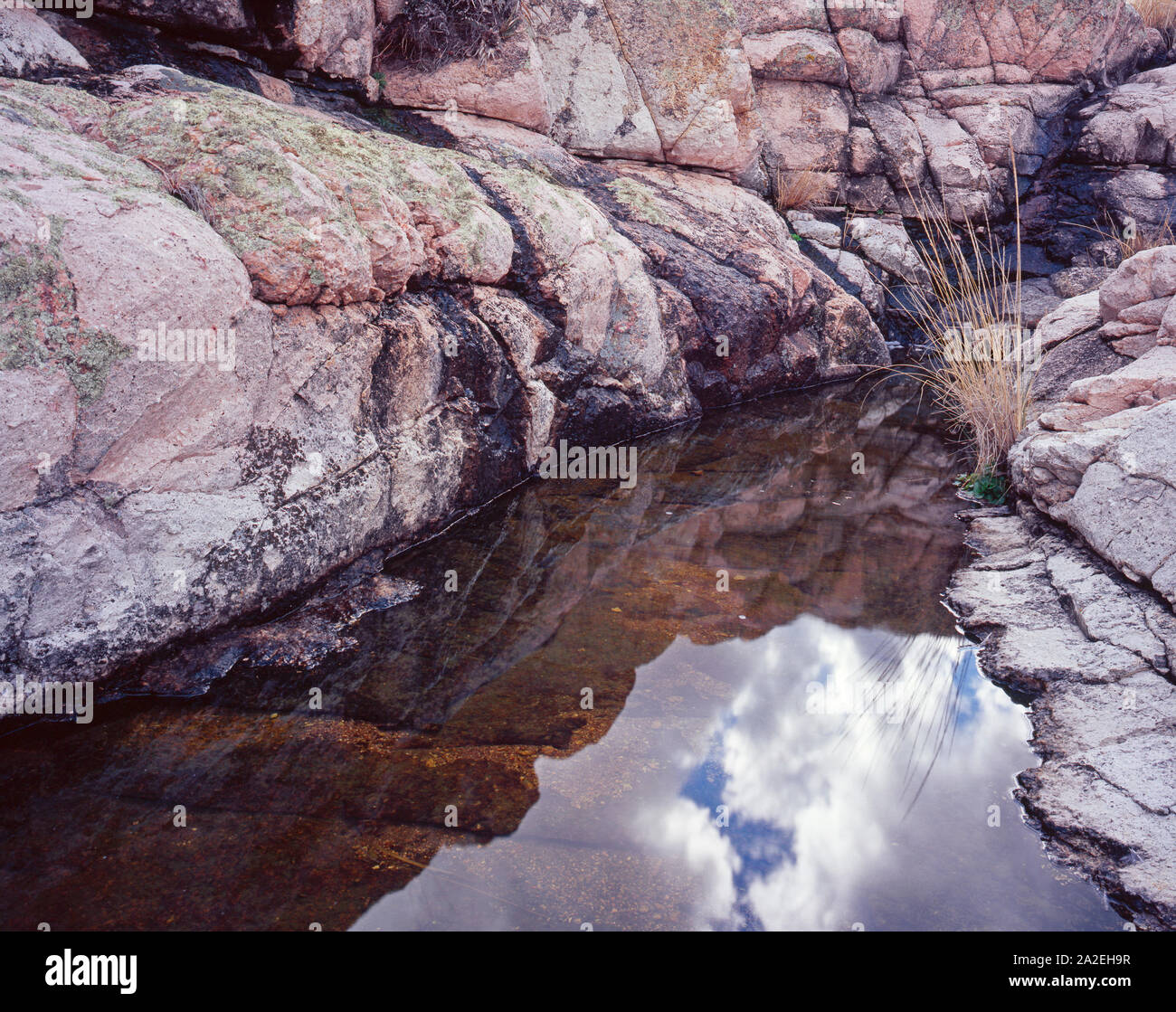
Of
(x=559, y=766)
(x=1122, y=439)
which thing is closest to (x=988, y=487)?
(x=1122, y=439)

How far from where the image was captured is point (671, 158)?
9.41 metres

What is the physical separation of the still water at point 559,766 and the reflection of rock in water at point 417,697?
1 cm

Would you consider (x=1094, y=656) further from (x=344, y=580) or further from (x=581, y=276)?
(x=581, y=276)

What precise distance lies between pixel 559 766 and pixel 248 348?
2.29 meters

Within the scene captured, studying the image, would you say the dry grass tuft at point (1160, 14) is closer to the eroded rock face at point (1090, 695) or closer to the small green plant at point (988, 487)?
the small green plant at point (988, 487)

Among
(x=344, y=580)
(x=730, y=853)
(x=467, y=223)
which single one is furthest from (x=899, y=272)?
(x=730, y=853)

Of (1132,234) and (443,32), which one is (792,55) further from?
(443,32)

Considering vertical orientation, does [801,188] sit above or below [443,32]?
below

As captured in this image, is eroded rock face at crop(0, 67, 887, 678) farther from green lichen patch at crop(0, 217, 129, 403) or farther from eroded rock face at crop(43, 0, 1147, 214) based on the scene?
eroded rock face at crop(43, 0, 1147, 214)

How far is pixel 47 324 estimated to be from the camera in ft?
9.89

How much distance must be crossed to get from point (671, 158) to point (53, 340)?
25.5ft

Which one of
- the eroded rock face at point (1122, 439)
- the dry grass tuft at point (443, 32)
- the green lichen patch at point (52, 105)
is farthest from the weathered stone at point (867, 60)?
the green lichen patch at point (52, 105)

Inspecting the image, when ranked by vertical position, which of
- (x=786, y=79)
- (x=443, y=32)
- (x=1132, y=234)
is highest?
(x=786, y=79)

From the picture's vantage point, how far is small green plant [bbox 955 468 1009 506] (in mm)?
5652
